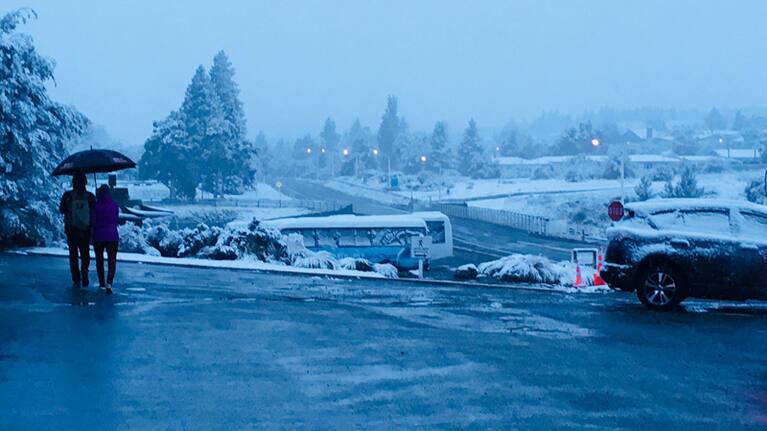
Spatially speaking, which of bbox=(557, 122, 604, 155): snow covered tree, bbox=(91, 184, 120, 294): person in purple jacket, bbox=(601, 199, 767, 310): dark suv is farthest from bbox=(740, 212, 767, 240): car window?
bbox=(557, 122, 604, 155): snow covered tree

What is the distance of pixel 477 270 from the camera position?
90.3 feet

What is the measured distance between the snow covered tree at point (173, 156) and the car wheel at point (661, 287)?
76680 millimetres

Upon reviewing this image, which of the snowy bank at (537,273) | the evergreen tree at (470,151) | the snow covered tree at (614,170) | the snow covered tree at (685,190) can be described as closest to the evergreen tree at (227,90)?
the snow covered tree at (685,190)

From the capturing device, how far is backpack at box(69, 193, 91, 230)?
1422 cm

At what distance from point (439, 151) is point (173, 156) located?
72.6 meters

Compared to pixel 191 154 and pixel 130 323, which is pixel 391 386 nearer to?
pixel 130 323

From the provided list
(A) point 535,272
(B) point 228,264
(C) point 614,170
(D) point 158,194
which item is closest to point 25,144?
(B) point 228,264

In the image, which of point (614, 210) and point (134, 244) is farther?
point (134, 244)

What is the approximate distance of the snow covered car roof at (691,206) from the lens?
14.5 m

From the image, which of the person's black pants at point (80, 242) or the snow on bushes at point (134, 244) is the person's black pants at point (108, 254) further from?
the snow on bushes at point (134, 244)

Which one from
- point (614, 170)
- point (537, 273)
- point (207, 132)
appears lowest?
point (537, 273)

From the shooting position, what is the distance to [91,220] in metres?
14.1

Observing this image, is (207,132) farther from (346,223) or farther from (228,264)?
(228,264)

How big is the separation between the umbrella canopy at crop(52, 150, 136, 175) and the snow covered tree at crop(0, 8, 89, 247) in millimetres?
9161
